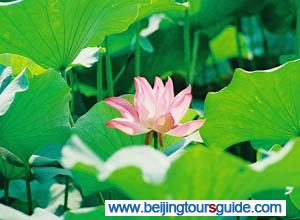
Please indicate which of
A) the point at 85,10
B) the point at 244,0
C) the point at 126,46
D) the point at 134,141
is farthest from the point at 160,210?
the point at 126,46

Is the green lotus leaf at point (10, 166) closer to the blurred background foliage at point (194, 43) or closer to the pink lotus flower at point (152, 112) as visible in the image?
the pink lotus flower at point (152, 112)

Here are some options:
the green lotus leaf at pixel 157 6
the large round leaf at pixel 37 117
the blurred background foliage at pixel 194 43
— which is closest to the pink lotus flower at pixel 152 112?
the large round leaf at pixel 37 117

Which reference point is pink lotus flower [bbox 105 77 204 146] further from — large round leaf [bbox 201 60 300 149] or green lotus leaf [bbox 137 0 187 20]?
green lotus leaf [bbox 137 0 187 20]

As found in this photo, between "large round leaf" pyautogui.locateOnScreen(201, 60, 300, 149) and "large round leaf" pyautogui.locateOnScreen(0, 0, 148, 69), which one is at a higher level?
"large round leaf" pyautogui.locateOnScreen(0, 0, 148, 69)

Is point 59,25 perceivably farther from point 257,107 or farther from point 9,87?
point 257,107

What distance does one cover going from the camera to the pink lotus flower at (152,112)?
0.86 metres

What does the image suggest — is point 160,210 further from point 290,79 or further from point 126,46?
point 126,46

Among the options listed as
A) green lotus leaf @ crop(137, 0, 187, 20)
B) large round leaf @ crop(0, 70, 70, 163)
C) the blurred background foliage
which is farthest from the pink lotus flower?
the blurred background foliage

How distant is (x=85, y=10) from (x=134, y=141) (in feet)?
0.63

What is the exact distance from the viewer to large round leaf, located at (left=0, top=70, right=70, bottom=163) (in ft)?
3.05

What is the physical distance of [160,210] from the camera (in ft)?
2.14

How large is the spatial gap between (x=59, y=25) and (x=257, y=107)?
0.95ft

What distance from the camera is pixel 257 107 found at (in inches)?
37.8

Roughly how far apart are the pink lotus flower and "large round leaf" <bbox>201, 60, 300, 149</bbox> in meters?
0.09
